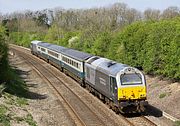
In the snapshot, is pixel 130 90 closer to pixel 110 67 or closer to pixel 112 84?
pixel 112 84

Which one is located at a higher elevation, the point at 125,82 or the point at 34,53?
the point at 125,82

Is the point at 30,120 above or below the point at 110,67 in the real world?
below

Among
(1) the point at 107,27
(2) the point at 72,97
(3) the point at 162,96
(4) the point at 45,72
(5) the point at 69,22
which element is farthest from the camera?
(5) the point at 69,22

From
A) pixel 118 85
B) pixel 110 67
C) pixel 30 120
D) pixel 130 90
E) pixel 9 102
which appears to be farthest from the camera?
pixel 110 67

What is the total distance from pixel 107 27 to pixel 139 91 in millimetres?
38341

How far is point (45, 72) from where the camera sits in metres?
48.1

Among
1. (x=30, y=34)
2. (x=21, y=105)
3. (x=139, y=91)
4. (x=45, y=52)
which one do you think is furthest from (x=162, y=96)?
(x=30, y=34)

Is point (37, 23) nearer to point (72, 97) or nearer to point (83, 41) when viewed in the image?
point (83, 41)

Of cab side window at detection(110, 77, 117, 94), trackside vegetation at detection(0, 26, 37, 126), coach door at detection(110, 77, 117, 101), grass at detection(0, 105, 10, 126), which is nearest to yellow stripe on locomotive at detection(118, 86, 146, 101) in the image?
coach door at detection(110, 77, 117, 101)

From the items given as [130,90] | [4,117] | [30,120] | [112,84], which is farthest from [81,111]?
[4,117]

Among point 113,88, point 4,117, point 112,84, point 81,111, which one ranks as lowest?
point 81,111

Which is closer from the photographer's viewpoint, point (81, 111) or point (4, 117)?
point (4, 117)

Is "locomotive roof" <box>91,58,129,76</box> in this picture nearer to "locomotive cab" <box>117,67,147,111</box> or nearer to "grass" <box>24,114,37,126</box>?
"locomotive cab" <box>117,67,147,111</box>

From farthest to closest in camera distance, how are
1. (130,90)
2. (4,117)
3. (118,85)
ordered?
(130,90), (118,85), (4,117)
